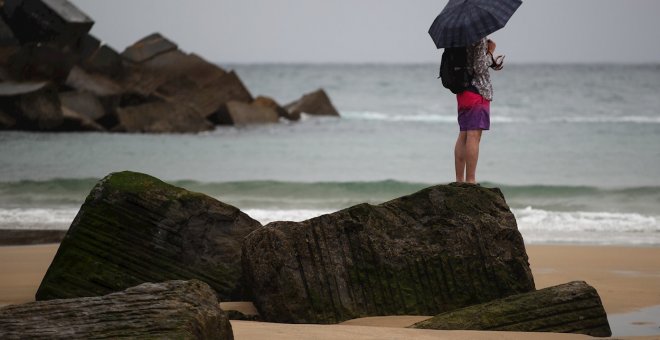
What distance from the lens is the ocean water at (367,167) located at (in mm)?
11930

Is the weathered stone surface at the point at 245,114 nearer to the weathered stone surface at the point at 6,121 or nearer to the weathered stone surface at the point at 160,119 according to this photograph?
the weathered stone surface at the point at 160,119

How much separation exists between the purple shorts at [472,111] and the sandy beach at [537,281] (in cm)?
112

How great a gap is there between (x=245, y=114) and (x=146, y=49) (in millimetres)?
2700

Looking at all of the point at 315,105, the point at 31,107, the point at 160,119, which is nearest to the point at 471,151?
the point at 31,107

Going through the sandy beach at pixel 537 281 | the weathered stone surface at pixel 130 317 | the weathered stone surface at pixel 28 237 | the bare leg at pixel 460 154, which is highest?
the bare leg at pixel 460 154

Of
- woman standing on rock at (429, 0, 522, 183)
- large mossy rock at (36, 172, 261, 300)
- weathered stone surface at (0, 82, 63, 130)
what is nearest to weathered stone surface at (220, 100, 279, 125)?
weathered stone surface at (0, 82, 63, 130)

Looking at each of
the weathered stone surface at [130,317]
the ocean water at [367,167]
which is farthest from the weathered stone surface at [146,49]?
the weathered stone surface at [130,317]

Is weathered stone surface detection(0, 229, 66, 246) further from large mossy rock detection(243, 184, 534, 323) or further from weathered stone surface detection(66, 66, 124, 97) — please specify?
weathered stone surface detection(66, 66, 124, 97)

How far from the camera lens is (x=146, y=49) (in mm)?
24250

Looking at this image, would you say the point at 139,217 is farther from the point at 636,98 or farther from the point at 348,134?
the point at 636,98

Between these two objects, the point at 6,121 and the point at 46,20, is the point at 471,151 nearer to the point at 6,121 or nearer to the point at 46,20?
the point at 6,121

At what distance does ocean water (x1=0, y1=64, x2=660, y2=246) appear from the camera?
11930mm

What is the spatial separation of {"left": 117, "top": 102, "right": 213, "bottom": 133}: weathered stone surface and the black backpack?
51.8 ft

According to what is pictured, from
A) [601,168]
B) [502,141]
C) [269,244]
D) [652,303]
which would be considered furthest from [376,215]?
[502,141]
